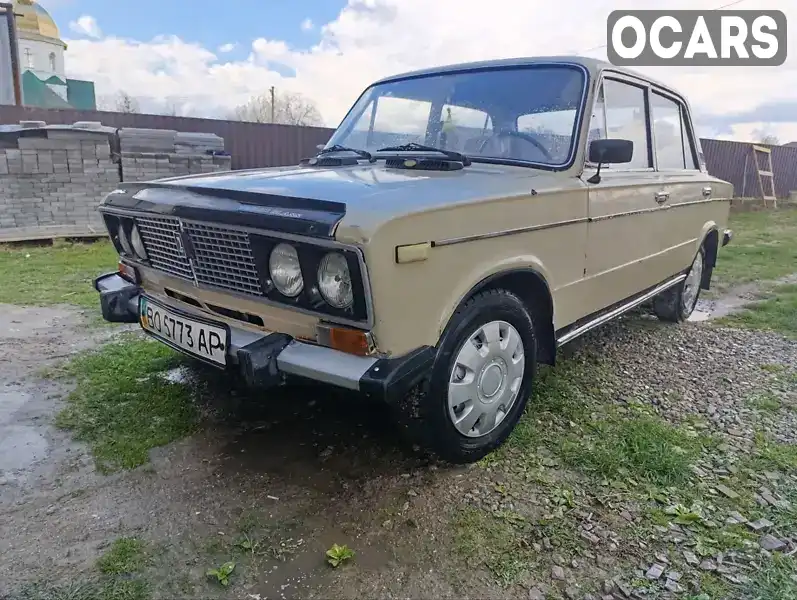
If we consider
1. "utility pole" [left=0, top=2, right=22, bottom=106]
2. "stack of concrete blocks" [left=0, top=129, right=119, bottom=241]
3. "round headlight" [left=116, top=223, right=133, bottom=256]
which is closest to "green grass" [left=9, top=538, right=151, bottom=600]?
"round headlight" [left=116, top=223, right=133, bottom=256]

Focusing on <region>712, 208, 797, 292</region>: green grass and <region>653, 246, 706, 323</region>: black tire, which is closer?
<region>653, 246, 706, 323</region>: black tire

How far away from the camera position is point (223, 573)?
6.46ft

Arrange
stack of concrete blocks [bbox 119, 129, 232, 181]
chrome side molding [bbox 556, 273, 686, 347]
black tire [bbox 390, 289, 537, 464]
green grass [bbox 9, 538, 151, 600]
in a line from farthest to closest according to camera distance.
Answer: stack of concrete blocks [bbox 119, 129, 232, 181], chrome side molding [bbox 556, 273, 686, 347], black tire [bbox 390, 289, 537, 464], green grass [bbox 9, 538, 151, 600]

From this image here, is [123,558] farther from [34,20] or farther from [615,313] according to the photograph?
[34,20]

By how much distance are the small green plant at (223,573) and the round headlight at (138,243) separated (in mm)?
1643

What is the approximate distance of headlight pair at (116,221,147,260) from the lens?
2.98m

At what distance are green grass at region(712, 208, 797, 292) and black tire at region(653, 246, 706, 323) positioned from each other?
6.04 feet

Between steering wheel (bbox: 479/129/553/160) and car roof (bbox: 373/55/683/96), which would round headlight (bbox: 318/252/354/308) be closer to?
steering wheel (bbox: 479/129/553/160)

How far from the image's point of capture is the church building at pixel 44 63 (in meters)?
27.7

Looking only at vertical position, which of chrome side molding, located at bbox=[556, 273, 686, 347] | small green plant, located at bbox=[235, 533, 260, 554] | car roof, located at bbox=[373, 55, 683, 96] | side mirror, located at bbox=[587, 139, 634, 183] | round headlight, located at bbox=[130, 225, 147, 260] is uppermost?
car roof, located at bbox=[373, 55, 683, 96]

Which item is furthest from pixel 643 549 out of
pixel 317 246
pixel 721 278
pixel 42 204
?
pixel 42 204

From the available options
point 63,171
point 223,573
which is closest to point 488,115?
point 223,573

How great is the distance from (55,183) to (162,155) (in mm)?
1558

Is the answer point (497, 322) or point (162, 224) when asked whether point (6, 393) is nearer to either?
point (162, 224)
